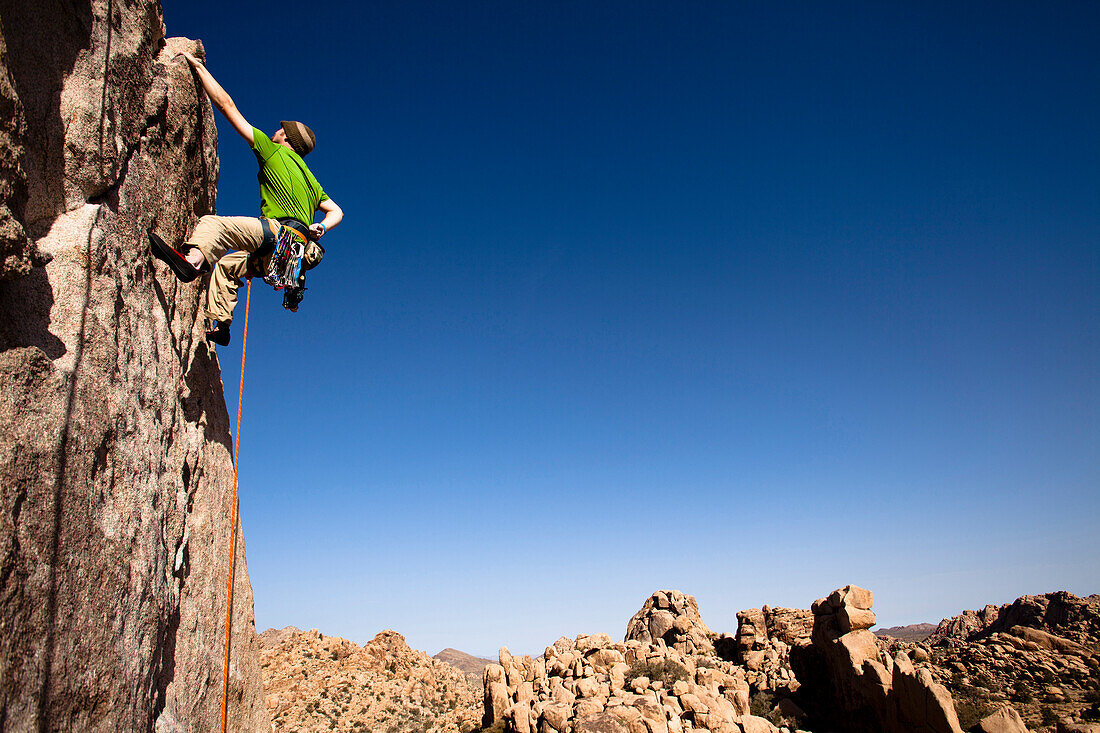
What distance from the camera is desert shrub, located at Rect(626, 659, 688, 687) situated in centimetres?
2446

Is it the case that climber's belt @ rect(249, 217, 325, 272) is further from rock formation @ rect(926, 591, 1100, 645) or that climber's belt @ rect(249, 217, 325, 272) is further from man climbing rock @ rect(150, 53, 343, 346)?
rock formation @ rect(926, 591, 1100, 645)

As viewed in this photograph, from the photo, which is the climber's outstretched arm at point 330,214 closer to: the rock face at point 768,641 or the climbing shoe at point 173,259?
the climbing shoe at point 173,259

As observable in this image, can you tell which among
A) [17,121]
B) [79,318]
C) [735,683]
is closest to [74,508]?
[79,318]

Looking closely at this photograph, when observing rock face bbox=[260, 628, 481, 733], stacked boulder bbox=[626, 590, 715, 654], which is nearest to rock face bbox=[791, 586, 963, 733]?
stacked boulder bbox=[626, 590, 715, 654]

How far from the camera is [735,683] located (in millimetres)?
24016

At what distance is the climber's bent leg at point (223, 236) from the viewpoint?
4.90 m

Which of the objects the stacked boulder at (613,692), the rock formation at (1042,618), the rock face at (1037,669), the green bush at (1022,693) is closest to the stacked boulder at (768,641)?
the stacked boulder at (613,692)

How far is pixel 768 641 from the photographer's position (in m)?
33.5

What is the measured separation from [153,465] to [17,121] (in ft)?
7.28

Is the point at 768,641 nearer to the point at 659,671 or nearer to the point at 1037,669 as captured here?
the point at 659,671

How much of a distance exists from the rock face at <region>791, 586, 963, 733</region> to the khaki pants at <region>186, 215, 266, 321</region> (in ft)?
68.9

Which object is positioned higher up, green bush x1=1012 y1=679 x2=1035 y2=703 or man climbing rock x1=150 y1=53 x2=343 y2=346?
man climbing rock x1=150 y1=53 x2=343 y2=346

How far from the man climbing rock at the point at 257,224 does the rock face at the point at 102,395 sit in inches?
7.5

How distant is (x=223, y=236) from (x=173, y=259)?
794 mm
